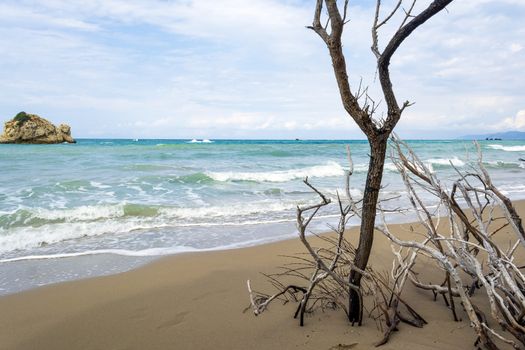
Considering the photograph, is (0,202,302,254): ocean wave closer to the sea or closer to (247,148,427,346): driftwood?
the sea

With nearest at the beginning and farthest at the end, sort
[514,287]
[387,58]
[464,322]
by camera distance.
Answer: [514,287] → [387,58] → [464,322]

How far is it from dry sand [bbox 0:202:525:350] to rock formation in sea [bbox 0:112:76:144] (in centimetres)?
5931

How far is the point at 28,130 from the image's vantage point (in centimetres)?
5519

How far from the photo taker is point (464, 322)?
3.05 meters

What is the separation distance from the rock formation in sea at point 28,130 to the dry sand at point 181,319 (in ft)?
195

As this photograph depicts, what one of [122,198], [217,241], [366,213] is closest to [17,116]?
[122,198]

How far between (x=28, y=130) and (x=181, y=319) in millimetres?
60895

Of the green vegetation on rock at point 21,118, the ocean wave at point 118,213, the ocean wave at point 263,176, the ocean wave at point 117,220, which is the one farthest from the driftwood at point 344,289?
the green vegetation on rock at point 21,118

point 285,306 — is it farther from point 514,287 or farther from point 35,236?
point 35,236

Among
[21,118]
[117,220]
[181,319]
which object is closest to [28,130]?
[21,118]

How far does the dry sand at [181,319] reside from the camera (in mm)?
2951

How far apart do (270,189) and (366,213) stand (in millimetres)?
9999

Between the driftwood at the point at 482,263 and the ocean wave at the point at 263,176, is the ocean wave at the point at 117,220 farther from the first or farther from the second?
the ocean wave at the point at 263,176

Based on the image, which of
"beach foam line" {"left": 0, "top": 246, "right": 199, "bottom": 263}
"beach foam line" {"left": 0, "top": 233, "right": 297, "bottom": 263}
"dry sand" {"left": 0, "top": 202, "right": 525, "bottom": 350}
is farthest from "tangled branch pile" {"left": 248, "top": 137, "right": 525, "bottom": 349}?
"beach foam line" {"left": 0, "top": 246, "right": 199, "bottom": 263}
